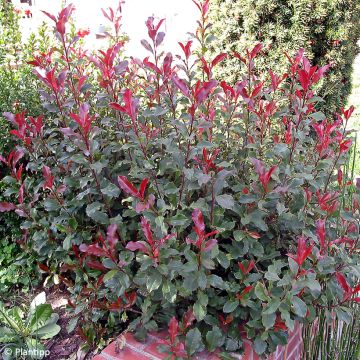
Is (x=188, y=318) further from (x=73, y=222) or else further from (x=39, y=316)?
(x=39, y=316)

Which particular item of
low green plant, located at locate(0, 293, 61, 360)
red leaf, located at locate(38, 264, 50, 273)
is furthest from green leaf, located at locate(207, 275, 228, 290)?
red leaf, located at locate(38, 264, 50, 273)

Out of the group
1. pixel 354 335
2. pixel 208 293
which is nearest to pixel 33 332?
pixel 208 293

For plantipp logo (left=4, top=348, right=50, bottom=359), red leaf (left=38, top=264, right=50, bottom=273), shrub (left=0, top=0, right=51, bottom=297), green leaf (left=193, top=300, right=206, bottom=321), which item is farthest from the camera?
shrub (left=0, top=0, right=51, bottom=297)

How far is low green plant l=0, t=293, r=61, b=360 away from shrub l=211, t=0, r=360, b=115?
315 cm

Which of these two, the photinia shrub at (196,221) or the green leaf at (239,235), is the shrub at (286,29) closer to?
the photinia shrub at (196,221)

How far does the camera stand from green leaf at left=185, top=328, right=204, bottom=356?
1.50 m

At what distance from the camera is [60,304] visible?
7.01ft

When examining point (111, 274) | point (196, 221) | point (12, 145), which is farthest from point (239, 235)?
point (12, 145)

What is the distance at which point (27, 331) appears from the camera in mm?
1878

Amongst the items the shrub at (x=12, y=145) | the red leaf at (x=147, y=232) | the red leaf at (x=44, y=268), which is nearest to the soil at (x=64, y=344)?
the red leaf at (x=44, y=268)

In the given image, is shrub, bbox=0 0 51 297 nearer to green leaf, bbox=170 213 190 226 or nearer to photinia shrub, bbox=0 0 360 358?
photinia shrub, bbox=0 0 360 358

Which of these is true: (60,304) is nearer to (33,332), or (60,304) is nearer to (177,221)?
(33,332)

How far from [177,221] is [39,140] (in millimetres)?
809

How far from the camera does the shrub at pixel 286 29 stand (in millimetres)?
4090
